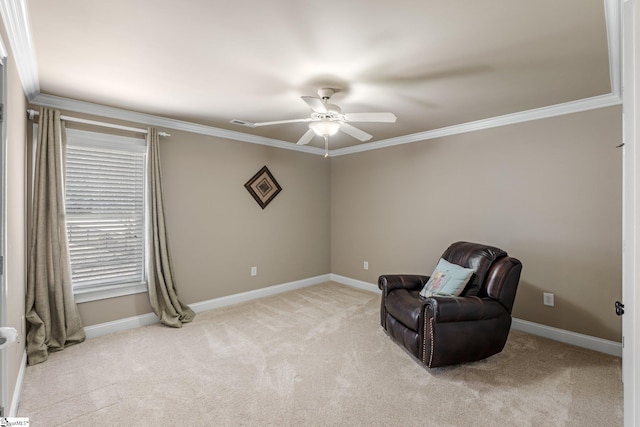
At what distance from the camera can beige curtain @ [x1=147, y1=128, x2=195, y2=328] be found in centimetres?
357

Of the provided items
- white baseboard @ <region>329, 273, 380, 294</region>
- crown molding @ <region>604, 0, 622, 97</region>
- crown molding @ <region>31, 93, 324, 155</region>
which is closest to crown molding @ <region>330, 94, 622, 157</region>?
crown molding @ <region>604, 0, 622, 97</region>

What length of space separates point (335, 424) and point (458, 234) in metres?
2.84

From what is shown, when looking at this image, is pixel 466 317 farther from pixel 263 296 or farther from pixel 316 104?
pixel 263 296

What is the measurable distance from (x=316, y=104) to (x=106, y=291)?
3.02 meters

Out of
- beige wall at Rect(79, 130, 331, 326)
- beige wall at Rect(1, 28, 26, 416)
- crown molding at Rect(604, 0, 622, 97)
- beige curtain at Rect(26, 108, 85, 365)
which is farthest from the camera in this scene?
beige wall at Rect(79, 130, 331, 326)

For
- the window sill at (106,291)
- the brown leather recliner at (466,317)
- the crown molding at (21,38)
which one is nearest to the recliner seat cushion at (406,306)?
the brown leather recliner at (466,317)

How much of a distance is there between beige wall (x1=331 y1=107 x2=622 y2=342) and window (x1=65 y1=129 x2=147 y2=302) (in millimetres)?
3337

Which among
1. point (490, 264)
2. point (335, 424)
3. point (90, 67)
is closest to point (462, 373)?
point (490, 264)

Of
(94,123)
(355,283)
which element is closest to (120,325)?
(94,123)

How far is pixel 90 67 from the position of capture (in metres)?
2.36

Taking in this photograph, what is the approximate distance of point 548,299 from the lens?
3.30 m

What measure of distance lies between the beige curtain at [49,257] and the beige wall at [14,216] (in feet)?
0.67

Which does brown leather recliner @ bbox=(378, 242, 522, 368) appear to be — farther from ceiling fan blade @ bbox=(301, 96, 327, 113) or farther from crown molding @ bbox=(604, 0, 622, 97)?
ceiling fan blade @ bbox=(301, 96, 327, 113)

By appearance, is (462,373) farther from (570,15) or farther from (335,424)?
(570,15)
